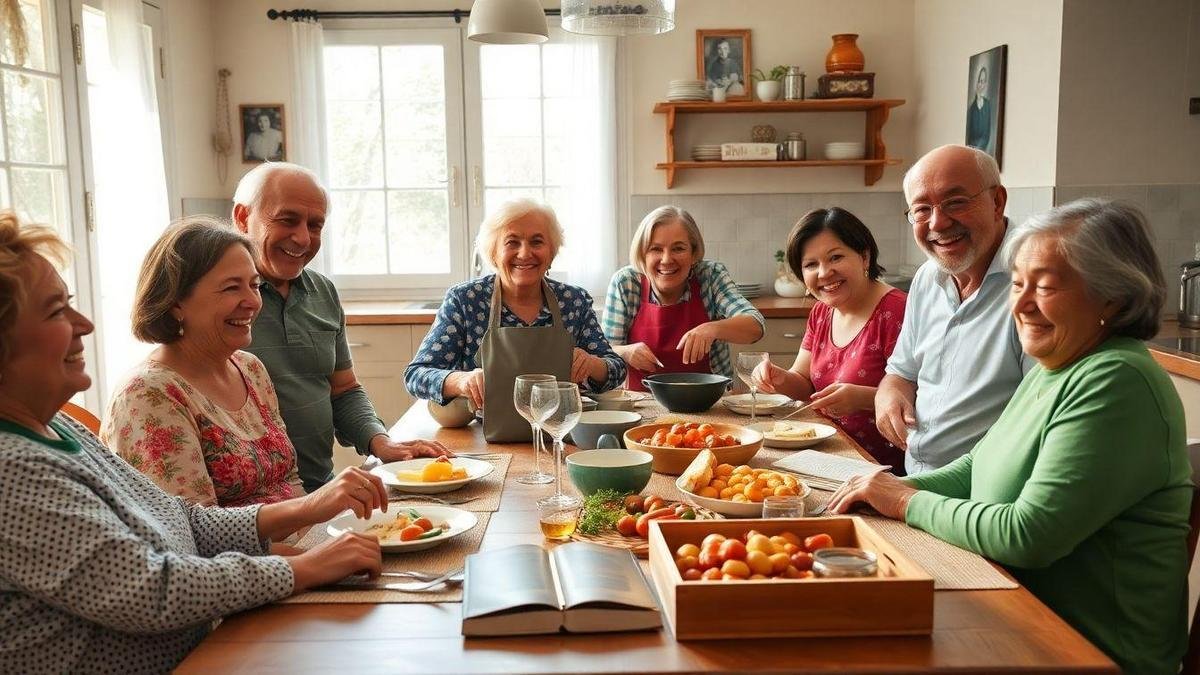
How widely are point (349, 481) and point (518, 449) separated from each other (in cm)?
74

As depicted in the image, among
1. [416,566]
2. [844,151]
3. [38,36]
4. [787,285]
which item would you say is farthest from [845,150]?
[416,566]

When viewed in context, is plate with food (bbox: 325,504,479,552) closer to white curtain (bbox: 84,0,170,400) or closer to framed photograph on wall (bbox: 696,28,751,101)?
white curtain (bbox: 84,0,170,400)

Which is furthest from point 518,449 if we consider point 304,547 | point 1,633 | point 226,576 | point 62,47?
point 62,47

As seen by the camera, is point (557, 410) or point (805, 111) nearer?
point (557, 410)

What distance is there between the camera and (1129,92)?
11.7ft

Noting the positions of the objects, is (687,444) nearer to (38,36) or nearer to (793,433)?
(793,433)

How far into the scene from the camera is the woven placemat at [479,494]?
A: 5.79 ft

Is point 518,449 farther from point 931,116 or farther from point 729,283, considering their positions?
point 931,116

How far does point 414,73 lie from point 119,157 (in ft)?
5.43

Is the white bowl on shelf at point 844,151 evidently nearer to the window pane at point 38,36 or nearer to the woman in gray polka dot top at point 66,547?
the window pane at point 38,36

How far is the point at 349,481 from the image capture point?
1.54 m

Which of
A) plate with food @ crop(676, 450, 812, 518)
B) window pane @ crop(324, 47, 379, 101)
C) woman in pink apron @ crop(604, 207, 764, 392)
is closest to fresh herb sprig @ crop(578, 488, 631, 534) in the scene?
plate with food @ crop(676, 450, 812, 518)

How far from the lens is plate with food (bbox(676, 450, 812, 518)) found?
1622 mm

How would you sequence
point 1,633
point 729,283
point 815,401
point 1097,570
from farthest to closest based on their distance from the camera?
point 729,283, point 815,401, point 1097,570, point 1,633
